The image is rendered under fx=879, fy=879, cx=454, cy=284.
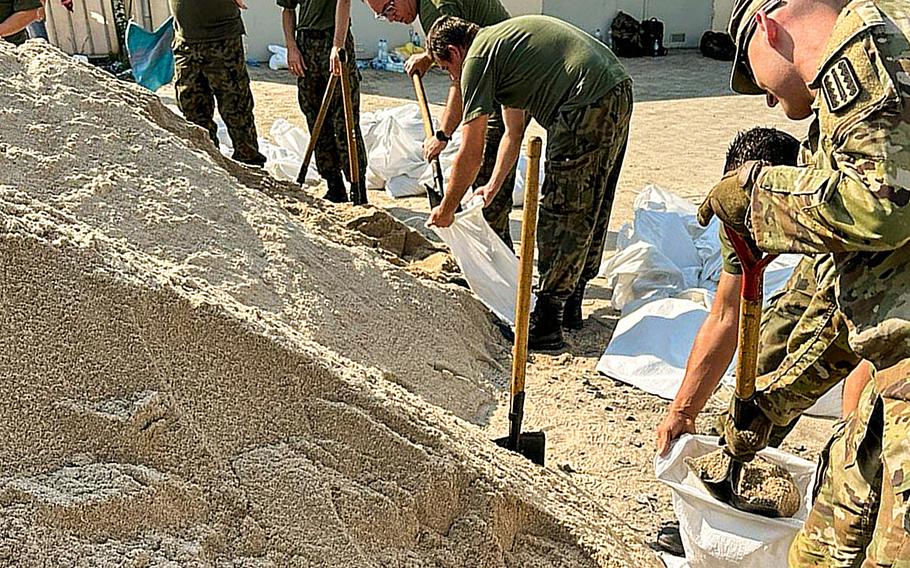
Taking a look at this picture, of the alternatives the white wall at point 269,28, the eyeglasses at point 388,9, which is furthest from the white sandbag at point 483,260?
the white wall at point 269,28

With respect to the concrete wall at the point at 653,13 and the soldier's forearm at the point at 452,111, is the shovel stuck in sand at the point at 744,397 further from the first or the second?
the concrete wall at the point at 653,13

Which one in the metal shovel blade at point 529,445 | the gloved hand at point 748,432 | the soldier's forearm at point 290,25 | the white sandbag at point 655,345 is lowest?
the white sandbag at point 655,345

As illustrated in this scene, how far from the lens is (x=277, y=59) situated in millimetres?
10633

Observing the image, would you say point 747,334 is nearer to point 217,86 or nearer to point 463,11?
point 463,11

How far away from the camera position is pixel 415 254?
4375 mm

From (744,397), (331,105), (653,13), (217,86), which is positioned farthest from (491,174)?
(653,13)

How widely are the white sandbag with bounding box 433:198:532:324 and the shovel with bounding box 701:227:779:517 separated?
179 centimetres

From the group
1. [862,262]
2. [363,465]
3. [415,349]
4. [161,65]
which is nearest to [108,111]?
[415,349]

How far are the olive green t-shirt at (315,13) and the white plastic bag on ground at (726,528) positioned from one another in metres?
3.81

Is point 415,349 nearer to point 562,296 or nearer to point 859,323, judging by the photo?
point 562,296

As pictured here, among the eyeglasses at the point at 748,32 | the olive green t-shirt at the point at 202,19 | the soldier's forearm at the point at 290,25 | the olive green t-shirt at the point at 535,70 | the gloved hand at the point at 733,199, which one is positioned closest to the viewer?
the eyeglasses at the point at 748,32

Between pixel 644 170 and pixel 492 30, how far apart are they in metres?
3.32

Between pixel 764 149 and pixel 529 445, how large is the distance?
1067 mm

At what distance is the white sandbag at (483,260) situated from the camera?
375cm
